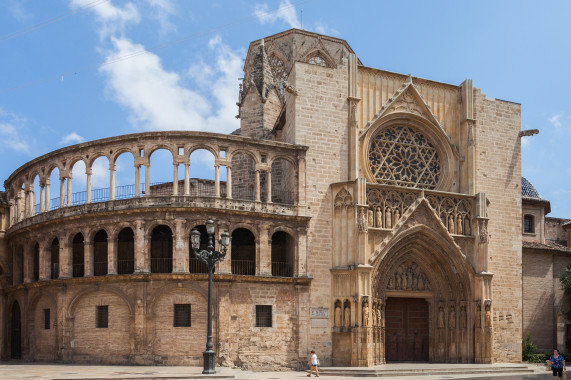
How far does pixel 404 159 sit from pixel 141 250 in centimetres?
1277

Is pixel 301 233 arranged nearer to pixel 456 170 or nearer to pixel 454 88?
pixel 456 170

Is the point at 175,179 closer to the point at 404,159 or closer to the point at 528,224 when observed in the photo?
the point at 404,159

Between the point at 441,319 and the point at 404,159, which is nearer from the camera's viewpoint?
the point at 441,319

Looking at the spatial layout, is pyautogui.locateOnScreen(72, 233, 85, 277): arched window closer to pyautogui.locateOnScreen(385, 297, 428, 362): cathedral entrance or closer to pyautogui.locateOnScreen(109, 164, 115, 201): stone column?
pyautogui.locateOnScreen(109, 164, 115, 201): stone column

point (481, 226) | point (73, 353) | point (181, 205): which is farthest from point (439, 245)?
point (73, 353)

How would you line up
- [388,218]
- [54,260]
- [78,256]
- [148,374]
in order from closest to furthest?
[148,374], [388,218], [78,256], [54,260]

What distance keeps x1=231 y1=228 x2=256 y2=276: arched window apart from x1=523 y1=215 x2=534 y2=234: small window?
18.2 m

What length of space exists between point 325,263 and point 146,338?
781 cm

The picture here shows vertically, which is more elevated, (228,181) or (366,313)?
(228,181)

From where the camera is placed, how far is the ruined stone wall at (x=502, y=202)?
31.2 meters

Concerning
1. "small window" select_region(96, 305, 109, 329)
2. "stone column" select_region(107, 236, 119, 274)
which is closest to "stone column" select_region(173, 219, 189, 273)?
"stone column" select_region(107, 236, 119, 274)

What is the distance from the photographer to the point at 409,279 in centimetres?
2980

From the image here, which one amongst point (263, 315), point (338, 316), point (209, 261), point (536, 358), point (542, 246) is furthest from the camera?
point (542, 246)

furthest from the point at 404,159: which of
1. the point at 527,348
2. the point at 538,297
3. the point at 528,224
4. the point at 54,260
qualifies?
the point at 54,260
